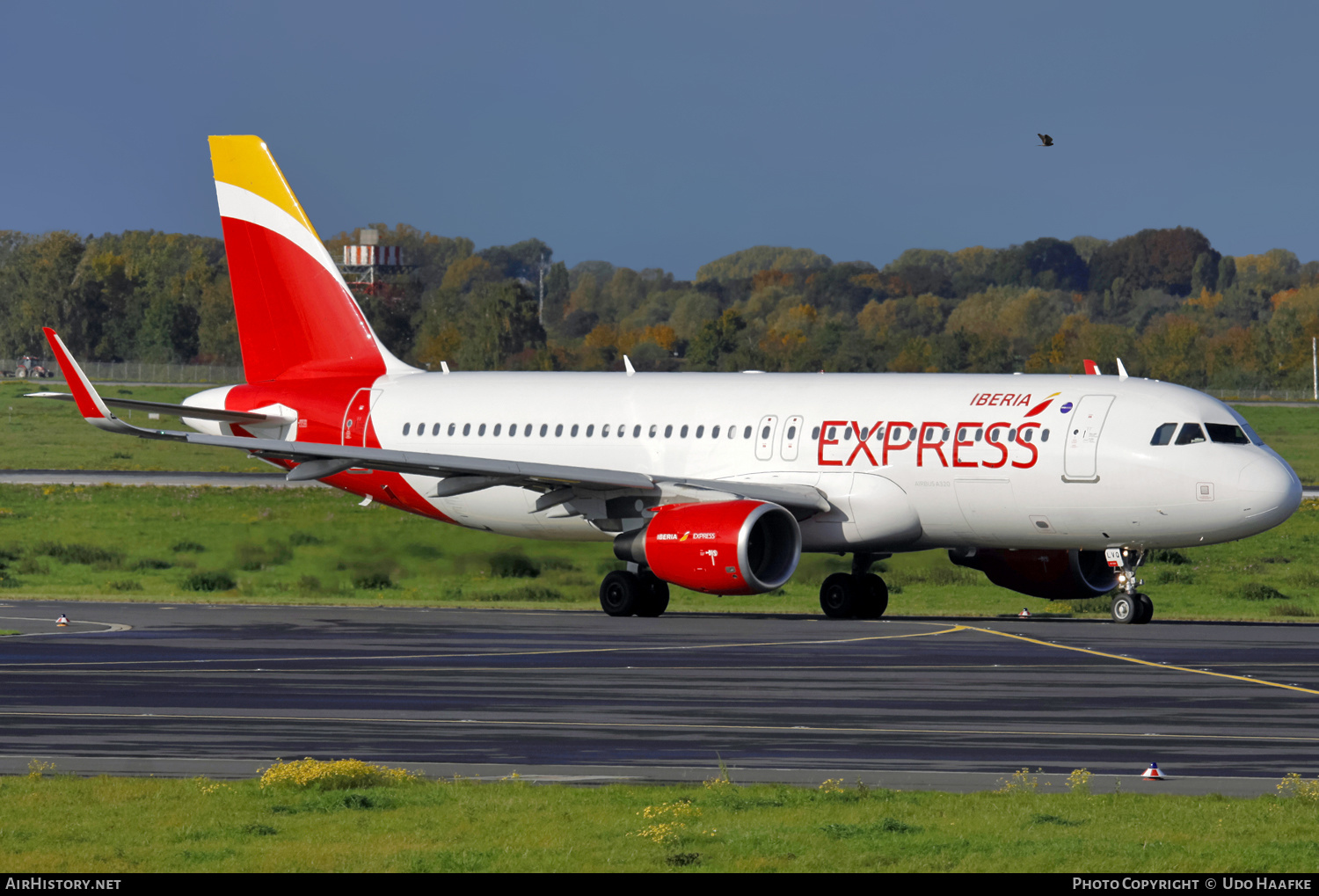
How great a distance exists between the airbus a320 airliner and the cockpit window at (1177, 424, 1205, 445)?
0.03 m

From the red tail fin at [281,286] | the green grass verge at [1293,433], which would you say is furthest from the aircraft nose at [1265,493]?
the green grass verge at [1293,433]

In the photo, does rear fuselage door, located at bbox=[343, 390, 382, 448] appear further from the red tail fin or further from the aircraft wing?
the aircraft wing

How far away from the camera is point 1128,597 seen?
108ft

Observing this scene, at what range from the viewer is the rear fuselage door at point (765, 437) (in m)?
35.2

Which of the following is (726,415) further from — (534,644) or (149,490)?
(149,490)

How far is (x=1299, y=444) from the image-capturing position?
8512cm

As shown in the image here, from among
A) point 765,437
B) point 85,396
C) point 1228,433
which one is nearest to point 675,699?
point 765,437

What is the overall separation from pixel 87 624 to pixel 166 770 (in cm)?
1730

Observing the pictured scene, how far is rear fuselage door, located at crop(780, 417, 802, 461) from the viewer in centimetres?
3481

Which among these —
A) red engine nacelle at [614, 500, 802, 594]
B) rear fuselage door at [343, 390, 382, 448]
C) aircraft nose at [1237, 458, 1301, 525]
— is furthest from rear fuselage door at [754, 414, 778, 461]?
rear fuselage door at [343, 390, 382, 448]

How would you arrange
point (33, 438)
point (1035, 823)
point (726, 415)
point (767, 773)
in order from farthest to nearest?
point (33, 438)
point (726, 415)
point (767, 773)
point (1035, 823)

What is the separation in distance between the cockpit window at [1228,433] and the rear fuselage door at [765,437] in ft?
25.7

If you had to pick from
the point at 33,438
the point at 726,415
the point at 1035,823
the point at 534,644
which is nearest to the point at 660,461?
the point at 726,415

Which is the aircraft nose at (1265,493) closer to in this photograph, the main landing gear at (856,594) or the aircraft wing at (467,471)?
the main landing gear at (856,594)
